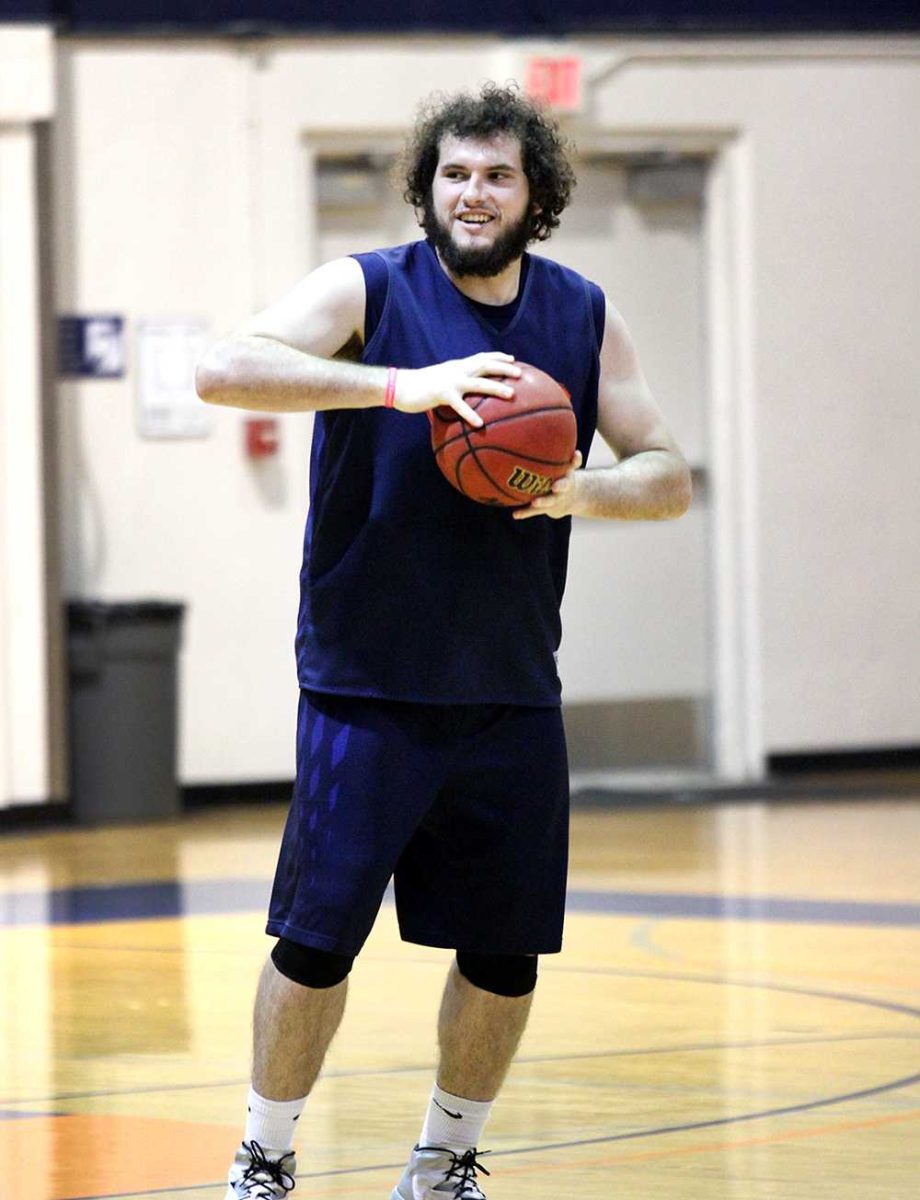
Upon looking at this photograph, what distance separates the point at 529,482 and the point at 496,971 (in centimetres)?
81

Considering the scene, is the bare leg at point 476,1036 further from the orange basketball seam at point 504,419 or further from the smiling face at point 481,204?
the smiling face at point 481,204

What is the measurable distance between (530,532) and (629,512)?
0.16 meters

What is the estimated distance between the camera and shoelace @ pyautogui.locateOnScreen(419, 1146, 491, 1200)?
3500 mm

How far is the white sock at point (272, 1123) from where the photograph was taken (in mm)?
3320

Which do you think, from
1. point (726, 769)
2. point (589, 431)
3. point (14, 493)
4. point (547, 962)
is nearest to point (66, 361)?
point (14, 493)

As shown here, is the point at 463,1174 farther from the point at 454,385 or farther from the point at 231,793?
the point at 231,793

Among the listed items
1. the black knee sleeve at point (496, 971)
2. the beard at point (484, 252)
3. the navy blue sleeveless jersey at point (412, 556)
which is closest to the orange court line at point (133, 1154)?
the black knee sleeve at point (496, 971)

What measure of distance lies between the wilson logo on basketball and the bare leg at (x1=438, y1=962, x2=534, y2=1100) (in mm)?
816

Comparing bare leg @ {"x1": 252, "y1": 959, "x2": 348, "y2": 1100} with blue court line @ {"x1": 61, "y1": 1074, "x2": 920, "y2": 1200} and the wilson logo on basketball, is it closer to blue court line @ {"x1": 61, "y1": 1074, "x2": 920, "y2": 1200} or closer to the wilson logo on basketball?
blue court line @ {"x1": 61, "y1": 1074, "x2": 920, "y2": 1200}

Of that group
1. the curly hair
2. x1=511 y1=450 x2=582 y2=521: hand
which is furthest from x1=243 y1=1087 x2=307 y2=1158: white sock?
the curly hair

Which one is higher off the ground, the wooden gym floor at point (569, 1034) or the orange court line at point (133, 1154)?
the orange court line at point (133, 1154)

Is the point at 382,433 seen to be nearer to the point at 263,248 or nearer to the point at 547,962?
the point at 547,962

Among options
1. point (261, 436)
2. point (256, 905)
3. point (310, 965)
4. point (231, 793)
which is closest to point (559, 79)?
point (261, 436)

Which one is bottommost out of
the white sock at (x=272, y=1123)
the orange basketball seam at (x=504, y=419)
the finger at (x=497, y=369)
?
the white sock at (x=272, y=1123)
